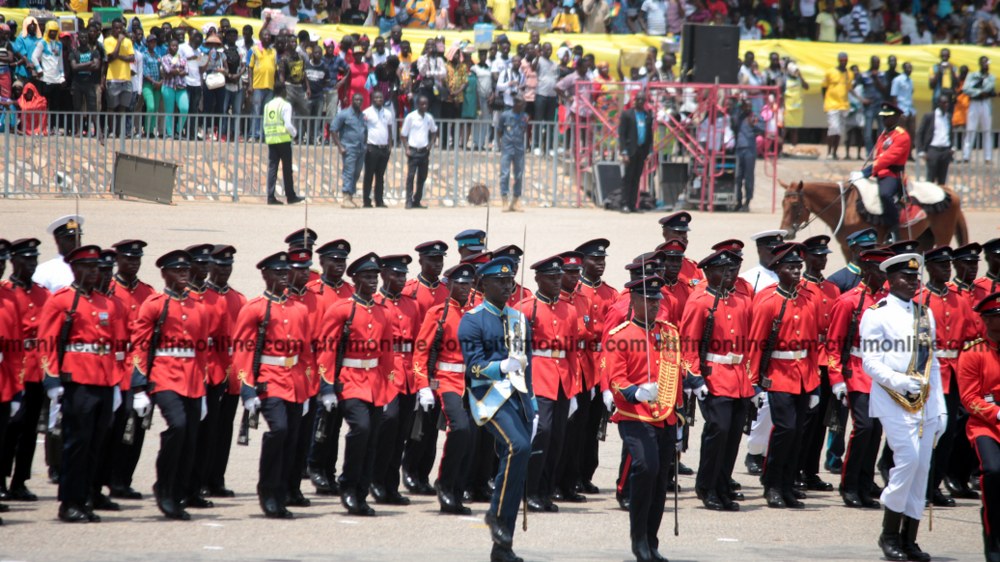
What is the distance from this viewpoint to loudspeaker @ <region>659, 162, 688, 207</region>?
2488 cm

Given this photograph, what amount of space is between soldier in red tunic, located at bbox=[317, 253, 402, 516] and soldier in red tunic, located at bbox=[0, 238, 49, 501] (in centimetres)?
200

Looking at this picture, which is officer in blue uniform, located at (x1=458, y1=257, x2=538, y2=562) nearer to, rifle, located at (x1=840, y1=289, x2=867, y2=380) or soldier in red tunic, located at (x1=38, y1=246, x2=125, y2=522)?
soldier in red tunic, located at (x1=38, y1=246, x2=125, y2=522)

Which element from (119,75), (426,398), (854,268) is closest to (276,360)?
(426,398)

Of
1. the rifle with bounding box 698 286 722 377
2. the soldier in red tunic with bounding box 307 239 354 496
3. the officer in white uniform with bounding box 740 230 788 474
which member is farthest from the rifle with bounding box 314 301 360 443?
the officer in white uniform with bounding box 740 230 788 474

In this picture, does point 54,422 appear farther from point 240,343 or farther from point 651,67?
point 651,67

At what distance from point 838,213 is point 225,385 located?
11055 mm

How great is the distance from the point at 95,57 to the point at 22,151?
2.63 metres

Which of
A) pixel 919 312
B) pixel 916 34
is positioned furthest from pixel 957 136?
pixel 919 312

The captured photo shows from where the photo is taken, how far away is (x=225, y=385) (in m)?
10.8

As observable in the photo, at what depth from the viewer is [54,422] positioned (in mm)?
10273

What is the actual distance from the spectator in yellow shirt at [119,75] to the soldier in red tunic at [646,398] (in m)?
15.8

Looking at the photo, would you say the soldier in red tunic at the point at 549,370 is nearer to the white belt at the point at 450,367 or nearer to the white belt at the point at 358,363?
the white belt at the point at 450,367

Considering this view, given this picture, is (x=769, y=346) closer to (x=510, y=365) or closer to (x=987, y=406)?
(x=987, y=406)

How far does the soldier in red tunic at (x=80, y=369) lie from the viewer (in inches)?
385
